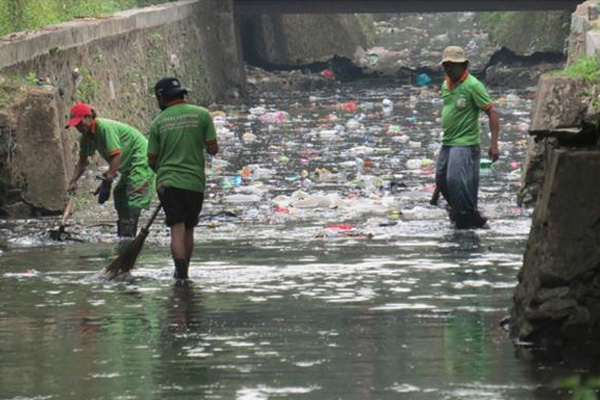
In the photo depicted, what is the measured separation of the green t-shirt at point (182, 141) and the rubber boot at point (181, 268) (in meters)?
0.48

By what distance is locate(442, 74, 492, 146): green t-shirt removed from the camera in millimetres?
15664

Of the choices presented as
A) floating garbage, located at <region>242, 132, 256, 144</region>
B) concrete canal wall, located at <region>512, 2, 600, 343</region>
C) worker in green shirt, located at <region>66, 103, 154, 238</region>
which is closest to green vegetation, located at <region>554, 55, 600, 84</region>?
worker in green shirt, located at <region>66, 103, 154, 238</region>

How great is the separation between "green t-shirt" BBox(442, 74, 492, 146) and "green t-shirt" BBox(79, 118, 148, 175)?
8.03 ft

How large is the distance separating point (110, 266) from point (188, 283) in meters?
0.65

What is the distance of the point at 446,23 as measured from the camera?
76.3 meters

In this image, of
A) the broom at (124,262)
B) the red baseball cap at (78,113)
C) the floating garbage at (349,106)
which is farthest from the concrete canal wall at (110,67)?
the broom at (124,262)

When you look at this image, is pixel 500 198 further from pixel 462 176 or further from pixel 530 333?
pixel 530 333

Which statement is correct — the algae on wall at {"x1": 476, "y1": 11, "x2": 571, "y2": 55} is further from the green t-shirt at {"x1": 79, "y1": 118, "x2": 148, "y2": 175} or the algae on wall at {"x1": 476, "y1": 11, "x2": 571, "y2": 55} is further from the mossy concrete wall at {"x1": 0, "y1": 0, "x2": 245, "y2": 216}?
the green t-shirt at {"x1": 79, "y1": 118, "x2": 148, "y2": 175}

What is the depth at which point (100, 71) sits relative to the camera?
2695cm

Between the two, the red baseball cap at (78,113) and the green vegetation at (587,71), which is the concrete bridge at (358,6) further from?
the red baseball cap at (78,113)

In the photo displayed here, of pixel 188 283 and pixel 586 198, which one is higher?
pixel 586 198

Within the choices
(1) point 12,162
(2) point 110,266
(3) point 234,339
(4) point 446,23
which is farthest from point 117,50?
(4) point 446,23

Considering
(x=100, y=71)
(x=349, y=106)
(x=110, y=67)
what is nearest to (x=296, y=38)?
(x=349, y=106)

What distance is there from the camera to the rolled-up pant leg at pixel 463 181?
1587cm
